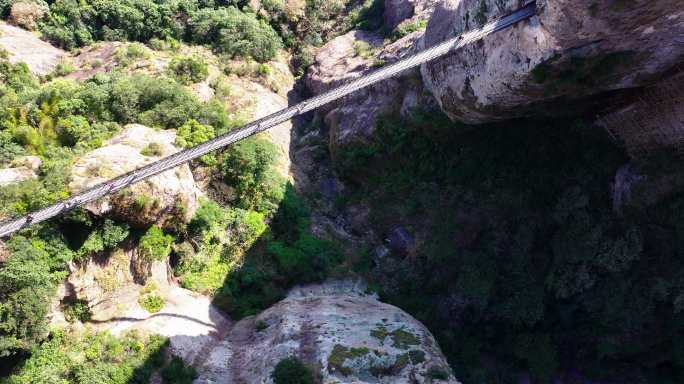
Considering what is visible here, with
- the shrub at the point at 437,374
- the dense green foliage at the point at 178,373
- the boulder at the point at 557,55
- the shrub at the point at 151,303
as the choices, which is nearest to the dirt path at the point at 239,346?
the dense green foliage at the point at 178,373

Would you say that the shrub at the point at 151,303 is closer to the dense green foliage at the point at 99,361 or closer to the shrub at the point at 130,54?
the dense green foliage at the point at 99,361

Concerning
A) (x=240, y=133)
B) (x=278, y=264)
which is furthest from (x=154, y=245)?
(x=240, y=133)

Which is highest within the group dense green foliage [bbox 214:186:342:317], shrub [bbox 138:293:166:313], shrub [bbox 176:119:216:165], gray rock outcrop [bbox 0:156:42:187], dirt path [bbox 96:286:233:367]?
shrub [bbox 176:119:216:165]

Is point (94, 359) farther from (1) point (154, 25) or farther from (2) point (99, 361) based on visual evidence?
(1) point (154, 25)

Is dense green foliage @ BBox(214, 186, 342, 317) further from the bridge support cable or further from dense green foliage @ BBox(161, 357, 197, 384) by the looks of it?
the bridge support cable

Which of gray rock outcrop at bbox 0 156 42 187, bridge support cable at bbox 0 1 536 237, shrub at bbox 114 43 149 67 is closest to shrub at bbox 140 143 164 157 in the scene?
bridge support cable at bbox 0 1 536 237

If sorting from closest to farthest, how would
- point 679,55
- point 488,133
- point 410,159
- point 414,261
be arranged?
point 679,55 < point 488,133 < point 414,261 < point 410,159

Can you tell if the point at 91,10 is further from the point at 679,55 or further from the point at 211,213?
the point at 679,55

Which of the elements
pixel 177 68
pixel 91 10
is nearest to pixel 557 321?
pixel 177 68
